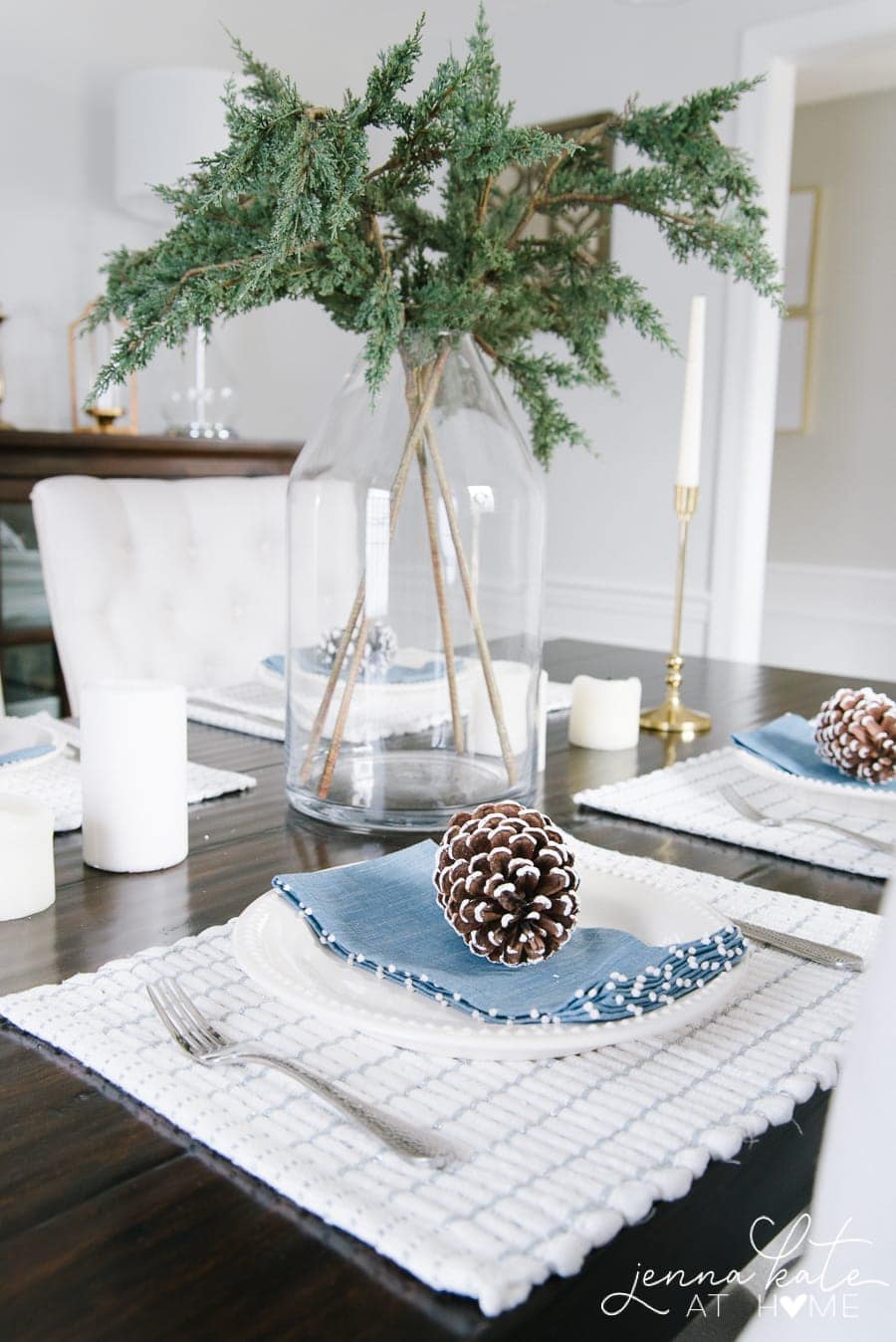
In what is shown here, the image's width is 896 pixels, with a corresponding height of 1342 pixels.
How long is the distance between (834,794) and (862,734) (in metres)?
0.06

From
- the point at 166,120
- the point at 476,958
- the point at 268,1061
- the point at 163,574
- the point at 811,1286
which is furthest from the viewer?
the point at 166,120

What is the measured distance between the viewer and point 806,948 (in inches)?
29.3

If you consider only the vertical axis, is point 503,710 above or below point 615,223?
below

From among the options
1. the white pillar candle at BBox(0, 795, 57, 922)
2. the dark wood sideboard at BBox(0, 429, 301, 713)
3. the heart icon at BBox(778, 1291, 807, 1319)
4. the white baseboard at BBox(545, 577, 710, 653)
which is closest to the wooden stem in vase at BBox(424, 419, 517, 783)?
the white pillar candle at BBox(0, 795, 57, 922)

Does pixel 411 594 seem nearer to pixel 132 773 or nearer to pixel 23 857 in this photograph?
pixel 132 773

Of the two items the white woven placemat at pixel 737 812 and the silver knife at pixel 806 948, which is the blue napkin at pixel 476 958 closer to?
the silver knife at pixel 806 948

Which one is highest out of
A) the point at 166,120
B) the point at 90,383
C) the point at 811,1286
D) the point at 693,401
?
the point at 166,120

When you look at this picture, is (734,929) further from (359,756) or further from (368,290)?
(368,290)

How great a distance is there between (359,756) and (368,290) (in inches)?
16.2

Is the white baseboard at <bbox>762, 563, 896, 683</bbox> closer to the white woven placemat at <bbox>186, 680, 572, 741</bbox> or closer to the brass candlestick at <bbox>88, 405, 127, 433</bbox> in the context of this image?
the brass candlestick at <bbox>88, 405, 127, 433</bbox>

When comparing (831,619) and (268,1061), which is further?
(831,619)

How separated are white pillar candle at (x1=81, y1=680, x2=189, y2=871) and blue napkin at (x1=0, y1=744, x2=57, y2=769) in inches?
7.7

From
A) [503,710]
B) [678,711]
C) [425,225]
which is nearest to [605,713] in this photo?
[678,711]

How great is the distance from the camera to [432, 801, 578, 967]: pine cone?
663 millimetres
